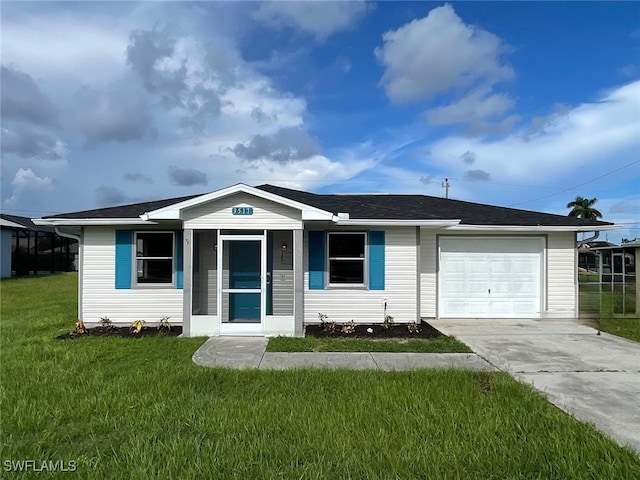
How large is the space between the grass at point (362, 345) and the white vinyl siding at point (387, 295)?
1673mm

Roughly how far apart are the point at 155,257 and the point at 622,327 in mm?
12077

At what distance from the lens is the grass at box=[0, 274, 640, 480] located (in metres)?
3.46

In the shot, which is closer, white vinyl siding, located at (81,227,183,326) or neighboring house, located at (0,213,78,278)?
white vinyl siding, located at (81,227,183,326)

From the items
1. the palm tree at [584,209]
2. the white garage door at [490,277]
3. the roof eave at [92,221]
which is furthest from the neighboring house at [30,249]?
the palm tree at [584,209]

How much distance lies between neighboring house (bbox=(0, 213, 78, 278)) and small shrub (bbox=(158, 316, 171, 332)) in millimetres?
18229

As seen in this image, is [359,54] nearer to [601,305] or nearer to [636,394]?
[601,305]

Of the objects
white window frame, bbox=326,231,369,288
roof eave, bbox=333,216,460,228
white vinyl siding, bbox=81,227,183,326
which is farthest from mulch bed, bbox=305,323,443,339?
white vinyl siding, bbox=81,227,183,326

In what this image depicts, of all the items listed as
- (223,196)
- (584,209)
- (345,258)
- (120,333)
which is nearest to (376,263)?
(345,258)

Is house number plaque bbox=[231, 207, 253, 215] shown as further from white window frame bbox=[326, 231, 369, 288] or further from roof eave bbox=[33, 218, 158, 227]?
white window frame bbox=[326, 231, 369, 288]

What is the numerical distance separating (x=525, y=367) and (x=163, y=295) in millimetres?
8248

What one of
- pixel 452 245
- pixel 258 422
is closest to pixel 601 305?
pixel 452 245

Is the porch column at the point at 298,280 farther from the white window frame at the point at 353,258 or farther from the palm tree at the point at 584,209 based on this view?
the palm tree at the point at 584,209

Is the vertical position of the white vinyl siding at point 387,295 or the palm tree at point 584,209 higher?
the palm tree at point 584,209

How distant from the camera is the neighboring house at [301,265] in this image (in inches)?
361
